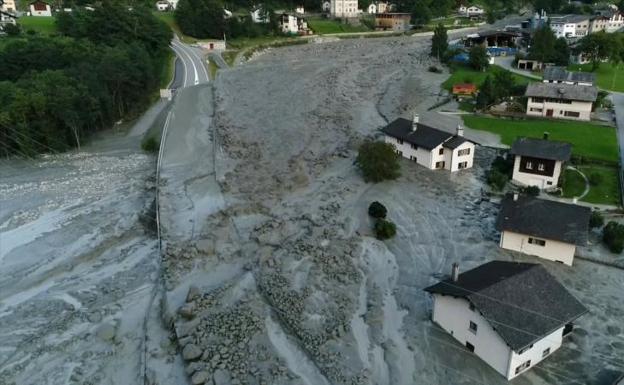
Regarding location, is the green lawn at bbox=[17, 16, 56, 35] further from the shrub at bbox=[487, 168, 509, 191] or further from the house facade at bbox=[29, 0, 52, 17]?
the shrub at bbox=[487, 168, 509, 191]

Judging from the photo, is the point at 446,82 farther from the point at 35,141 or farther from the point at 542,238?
the point at 35,141

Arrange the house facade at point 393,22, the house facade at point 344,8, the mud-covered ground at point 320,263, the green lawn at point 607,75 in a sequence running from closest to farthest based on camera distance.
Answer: the mud-covered ground at point 320,263 < the green lawn at point 607,75 < the house facade at point 393,22 < the house facade at point 344,8

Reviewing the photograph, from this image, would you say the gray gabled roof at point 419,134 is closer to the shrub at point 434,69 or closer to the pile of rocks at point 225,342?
the pile of rocks at point 225,342

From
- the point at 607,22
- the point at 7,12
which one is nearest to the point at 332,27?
the point at 607,22

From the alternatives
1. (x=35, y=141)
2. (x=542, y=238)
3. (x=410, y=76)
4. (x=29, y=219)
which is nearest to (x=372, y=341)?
(x=542, y=238)

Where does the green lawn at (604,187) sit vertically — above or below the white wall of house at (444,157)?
below

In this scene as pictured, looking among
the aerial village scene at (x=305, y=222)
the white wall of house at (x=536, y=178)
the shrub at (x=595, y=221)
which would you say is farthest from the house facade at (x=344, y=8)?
the shrub at (x=595, y=221)
